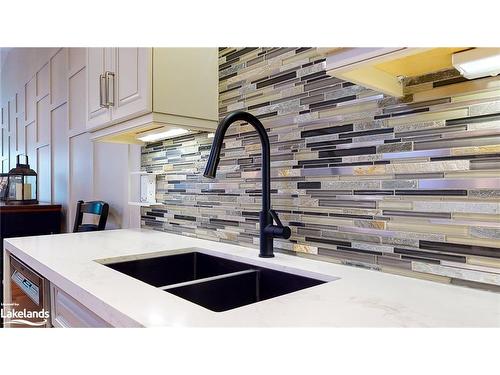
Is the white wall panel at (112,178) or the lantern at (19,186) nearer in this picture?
the white wall panel at (112,178)

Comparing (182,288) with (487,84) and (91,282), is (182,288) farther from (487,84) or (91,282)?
(487,84)

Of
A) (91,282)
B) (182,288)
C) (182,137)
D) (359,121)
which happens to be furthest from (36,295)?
(359,121)

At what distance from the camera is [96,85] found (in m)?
1.56

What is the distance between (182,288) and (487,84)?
79cm

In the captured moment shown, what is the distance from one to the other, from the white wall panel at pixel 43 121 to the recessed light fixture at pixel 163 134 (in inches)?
84.4

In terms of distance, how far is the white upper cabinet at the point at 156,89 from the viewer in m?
1.23

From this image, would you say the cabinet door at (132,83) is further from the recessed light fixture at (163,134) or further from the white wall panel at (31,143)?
the white wall panel at (31,143)

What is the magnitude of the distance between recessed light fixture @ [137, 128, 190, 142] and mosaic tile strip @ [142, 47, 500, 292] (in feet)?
0.36

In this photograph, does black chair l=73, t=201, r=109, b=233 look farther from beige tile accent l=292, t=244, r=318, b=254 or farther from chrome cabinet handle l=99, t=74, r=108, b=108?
beige tile accent l=292, t=244, r=318, b=254

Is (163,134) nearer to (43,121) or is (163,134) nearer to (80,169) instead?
(80,169)

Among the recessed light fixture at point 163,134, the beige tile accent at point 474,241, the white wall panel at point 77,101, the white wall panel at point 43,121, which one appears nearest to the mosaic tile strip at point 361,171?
the beige tile accent at point 474,241

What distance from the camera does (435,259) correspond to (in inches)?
31.9

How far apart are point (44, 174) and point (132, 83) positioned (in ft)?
9.30

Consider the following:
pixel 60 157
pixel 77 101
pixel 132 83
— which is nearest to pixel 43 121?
pixel 60 157
